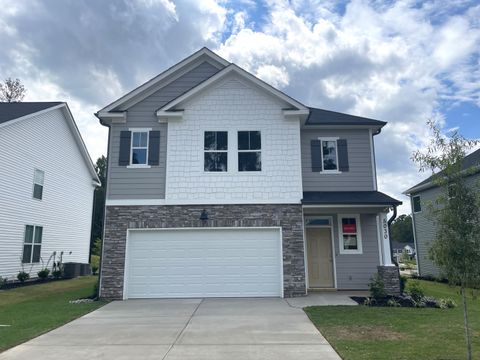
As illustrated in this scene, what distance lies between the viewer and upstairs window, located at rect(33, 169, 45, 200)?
17.8m

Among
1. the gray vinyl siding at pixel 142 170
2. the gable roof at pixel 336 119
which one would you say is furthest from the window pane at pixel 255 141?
the gray vinyl siding at pixel 142 170

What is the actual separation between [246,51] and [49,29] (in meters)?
8.56

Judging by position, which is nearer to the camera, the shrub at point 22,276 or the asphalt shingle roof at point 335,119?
the asphalt shingle roof at point 335,119

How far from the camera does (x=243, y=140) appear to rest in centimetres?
1292

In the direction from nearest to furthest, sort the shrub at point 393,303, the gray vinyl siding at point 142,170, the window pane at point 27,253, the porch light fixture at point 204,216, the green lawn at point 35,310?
1. the green lawn at point 35,310
2. the shrub at point 393,303
3. the porch light fixture at point 204,216
4. the gray vinyl siding at point 142,170
5. the window pane at point 27,253

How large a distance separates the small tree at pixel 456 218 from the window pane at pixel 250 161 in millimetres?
6883

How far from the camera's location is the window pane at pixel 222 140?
1286 centimetres

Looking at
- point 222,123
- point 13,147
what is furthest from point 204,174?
point 13,147

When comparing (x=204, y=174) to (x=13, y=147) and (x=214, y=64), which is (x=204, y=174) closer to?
(x=214, y=64)

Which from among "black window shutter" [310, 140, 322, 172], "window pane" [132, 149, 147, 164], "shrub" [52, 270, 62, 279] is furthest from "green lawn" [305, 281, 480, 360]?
"shrub" [52, 270, 62, 279]

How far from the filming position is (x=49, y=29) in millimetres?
15781

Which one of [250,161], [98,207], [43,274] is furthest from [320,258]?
[98,207]

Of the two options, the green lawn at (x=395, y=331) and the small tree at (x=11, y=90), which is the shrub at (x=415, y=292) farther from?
the small tree at (x=11, y=90)

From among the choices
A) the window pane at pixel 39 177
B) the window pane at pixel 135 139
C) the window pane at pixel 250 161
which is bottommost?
the window pane at pixel 250 161
